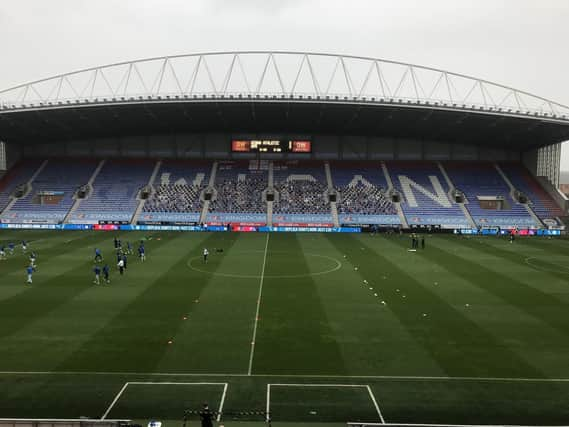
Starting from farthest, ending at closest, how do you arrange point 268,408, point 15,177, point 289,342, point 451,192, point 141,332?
1. point 15,177
2. point 451,192
3. point 141,332
4. point 289,342
5. point 268,408

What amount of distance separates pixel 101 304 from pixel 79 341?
4.68 meters

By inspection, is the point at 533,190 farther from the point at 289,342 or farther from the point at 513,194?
the point at 289,342

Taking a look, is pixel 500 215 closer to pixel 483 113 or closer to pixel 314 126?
pixel 483 113

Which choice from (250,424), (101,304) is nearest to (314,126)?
(101,304)

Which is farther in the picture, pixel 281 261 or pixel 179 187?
pixel 179 187

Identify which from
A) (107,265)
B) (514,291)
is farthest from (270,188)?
(514,291)

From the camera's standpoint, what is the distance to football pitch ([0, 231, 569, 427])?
36.1 ft

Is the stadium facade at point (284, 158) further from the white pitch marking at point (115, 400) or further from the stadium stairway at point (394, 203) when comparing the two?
the white pitch marking at point (115, 400)

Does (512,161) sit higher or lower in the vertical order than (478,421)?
higher

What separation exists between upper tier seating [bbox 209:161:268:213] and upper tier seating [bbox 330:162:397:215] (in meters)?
10.9

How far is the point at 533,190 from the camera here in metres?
59.2

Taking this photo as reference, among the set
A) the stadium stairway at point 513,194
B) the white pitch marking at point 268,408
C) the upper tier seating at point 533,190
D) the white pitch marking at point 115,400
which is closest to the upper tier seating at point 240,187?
the stadium stairway at point 513,194

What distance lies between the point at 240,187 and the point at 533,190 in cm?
4197

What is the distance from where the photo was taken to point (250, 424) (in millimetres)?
10164
